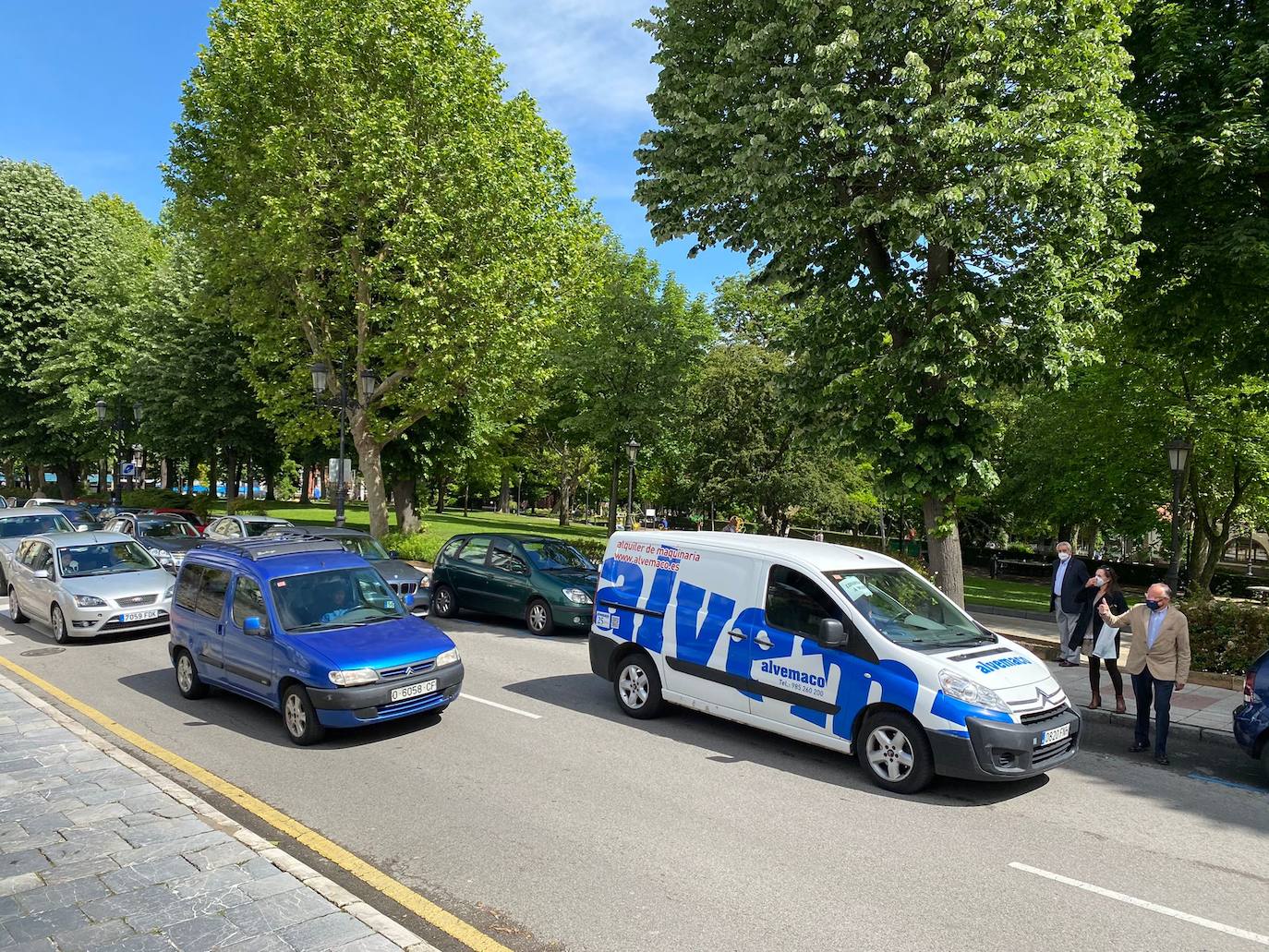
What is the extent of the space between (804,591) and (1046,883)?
10.1ft

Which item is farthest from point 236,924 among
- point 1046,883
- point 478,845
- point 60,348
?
point 60,348

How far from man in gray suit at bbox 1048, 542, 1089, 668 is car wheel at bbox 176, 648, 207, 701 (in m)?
11.9

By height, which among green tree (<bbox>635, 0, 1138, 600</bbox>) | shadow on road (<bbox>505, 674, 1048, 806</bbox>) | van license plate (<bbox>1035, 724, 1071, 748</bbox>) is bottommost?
shadow on road (<bbox>505, 674, 1048, 806</bbox>)

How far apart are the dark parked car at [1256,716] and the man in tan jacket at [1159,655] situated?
21.0 inches

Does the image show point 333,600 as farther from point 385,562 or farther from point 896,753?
point 385,562

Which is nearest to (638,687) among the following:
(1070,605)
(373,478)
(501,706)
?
(501,706)

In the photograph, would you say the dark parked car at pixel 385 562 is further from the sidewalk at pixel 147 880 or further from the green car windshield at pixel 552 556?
the sidewalk at pixel 147 880

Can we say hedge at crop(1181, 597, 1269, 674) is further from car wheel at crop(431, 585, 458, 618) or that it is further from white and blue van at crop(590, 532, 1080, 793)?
car wheel at crop(431, 585, 458, 618)

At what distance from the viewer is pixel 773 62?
43.4 feet

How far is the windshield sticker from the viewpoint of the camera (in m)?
7.62

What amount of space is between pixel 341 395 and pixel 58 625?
32.7ft

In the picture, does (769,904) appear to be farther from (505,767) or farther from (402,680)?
(402,680)

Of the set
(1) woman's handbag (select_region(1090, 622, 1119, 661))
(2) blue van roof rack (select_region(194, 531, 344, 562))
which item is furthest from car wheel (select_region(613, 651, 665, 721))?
(1) woman's handbag (select_region(1090, 622, 1119, 661))

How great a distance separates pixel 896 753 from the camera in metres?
6.96
